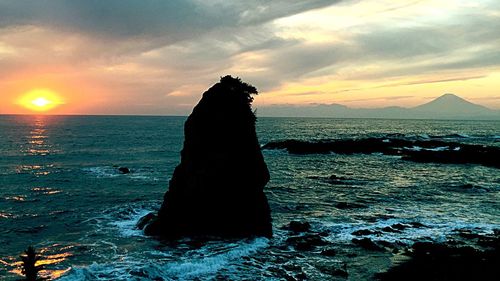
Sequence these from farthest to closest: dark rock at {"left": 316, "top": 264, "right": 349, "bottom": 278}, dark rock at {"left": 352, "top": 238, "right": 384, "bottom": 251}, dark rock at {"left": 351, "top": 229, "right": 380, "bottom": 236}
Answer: dark rock at {"left": 351, "top": 229, "right": 380, "bottom": 236}
dark rock at {"left": 352, "top": 238, "right": 384, "bottom": 251}
dark rock at {"left": 316, "top": 264, "right": 349, "bottom": 278}

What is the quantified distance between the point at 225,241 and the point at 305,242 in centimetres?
516

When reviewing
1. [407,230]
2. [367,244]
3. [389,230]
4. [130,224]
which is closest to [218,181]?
[130,224]

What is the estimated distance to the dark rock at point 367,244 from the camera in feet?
78.1

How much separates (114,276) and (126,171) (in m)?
37.4

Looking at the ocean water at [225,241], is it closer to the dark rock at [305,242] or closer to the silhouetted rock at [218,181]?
the dark rock at [305,242]

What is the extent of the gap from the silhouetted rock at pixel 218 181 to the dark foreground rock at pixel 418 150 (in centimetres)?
5428

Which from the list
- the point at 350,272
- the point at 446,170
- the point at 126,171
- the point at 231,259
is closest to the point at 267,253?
the point at 231,259

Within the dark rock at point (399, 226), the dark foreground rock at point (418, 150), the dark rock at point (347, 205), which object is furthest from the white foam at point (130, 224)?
the dark foreground rock at point (418, 150)

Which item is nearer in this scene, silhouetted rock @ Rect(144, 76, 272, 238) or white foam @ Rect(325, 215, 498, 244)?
white foam @ Rect(325, 215, 498, 244)

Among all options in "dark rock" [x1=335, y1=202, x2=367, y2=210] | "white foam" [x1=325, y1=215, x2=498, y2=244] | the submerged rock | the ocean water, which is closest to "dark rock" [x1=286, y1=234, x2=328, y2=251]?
the ocean water

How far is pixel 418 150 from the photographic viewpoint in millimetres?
86875

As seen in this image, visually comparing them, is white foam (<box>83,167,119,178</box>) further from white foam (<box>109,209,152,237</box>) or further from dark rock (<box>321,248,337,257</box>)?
dark rock (<box>321,248,337,257</box>)

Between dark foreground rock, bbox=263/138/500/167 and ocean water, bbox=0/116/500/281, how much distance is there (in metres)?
7.35

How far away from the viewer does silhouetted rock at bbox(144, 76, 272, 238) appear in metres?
26.1
